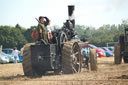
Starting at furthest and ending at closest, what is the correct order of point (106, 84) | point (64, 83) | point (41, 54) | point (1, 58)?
point (1, 58) < point (41, 54) < point (64, 83) < point (106, 84)

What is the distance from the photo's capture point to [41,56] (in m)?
12.8

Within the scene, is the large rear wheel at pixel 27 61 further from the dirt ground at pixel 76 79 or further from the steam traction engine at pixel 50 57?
the dirt ground at pixel 76 79

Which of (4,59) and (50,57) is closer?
(50,57)

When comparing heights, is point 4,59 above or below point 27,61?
below

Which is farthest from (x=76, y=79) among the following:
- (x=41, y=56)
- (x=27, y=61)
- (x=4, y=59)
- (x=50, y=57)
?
(x=4, y=59)

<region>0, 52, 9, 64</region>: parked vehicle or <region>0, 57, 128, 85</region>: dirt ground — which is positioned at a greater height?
<region>0, 57, 128, 85</region>: dirt ground

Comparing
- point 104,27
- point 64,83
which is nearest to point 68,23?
Answer: point 64,83

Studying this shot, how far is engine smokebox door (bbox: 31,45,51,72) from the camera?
12.8 m

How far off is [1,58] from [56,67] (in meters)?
15.4

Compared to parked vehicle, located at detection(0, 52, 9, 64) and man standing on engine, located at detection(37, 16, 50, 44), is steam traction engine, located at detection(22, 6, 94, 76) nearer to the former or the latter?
man standing on engine, located at detection(37, 16, 50, 44)

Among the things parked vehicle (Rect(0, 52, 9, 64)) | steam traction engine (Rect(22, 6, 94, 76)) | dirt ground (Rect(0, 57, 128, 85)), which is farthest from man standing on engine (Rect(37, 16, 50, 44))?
parked vehicle (Rect(0, 52, 9, 64))

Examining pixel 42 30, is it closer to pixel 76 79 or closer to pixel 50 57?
pixel 50 57

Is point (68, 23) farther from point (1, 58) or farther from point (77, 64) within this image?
point (1, 58)

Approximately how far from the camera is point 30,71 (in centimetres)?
1302
